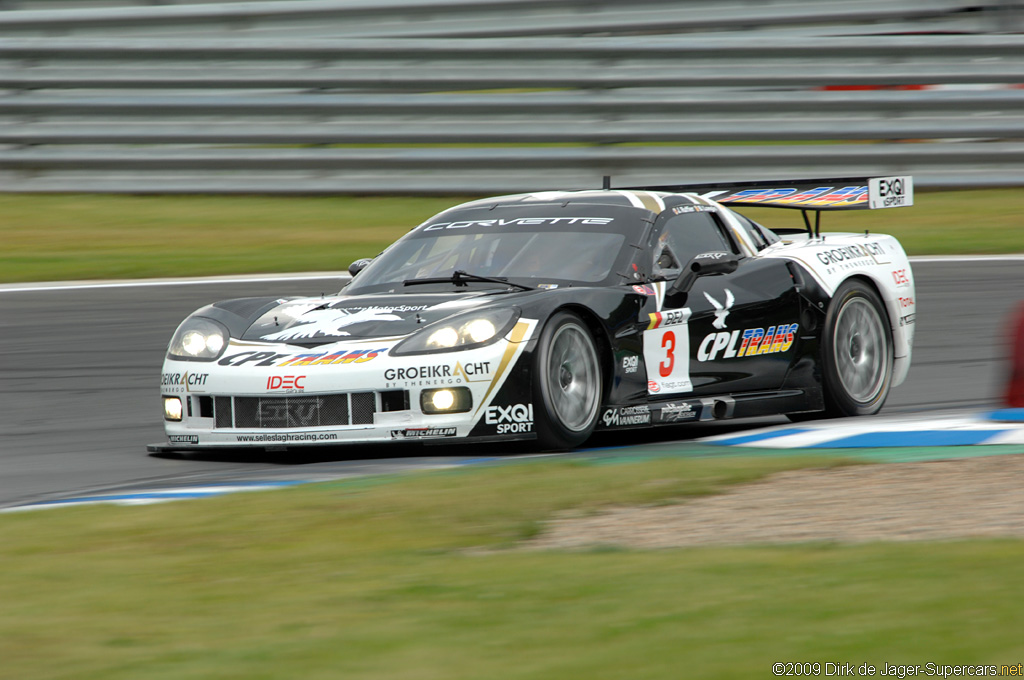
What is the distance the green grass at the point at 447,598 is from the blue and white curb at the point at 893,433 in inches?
68.9

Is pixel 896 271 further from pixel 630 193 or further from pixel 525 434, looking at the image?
pixel 525 434

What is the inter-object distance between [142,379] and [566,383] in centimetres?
336

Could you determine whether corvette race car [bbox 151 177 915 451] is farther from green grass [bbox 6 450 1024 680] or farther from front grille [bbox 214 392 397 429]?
green grass [bbox 6 450 1024 680]

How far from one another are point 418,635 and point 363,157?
11.8 metres

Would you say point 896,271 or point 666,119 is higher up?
point 666,119

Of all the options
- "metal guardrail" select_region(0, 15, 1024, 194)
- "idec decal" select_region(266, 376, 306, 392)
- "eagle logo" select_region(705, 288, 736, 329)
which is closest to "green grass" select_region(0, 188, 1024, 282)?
"metal guardrail" select_region(0, 15, 1024, 194)

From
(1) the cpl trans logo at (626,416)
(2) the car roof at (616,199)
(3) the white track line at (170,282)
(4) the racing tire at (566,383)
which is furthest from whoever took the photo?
(3) the white track line at (170,282)

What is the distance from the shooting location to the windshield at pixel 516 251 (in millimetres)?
7090

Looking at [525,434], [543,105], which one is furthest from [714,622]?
[543,105]

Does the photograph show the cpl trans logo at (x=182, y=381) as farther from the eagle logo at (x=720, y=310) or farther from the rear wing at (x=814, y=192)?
the rear wing at (x=814, y=192)

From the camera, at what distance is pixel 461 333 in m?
6.28

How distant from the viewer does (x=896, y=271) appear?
8766mm

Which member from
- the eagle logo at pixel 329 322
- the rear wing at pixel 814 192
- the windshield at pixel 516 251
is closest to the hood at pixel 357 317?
the eagle logo at pixel 329 322

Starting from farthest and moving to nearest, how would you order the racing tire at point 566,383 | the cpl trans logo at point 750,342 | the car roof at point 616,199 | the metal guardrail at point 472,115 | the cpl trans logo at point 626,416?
the metal guardrail at point 472,115, the car roof at point 616,199, the cpl trans logo at point 750,342, the cpl trans logo at point 626,416, the racing tire at point 566,383
